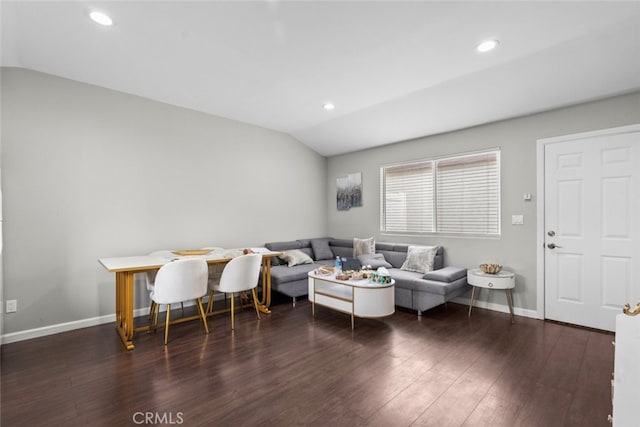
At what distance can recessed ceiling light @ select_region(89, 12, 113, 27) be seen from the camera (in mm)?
2322

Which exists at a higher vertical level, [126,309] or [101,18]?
[101,18]

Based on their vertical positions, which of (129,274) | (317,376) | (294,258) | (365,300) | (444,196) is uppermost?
(444,196)

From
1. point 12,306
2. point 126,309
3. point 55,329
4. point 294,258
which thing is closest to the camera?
point 126,309

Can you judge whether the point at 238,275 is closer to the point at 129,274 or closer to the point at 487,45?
the point at 129,274

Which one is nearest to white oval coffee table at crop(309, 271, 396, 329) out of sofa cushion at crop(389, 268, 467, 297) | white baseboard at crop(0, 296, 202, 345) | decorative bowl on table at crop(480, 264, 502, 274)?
sofa cushion at crop(389, 268, 467, 297)

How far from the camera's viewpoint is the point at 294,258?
16.1 feet

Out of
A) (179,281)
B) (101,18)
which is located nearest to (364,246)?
(179,281)

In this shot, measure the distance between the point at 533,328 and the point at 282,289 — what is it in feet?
10.2

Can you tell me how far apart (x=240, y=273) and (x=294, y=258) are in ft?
4.88

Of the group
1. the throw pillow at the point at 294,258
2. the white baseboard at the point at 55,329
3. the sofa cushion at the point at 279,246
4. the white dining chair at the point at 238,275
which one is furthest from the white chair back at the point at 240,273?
the white baseboard at the point at 55,329

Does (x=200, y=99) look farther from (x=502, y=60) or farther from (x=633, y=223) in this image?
(x=633, y=223)

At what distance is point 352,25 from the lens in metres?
2.44

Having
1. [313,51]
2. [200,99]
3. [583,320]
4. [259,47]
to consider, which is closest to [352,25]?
[313,51]

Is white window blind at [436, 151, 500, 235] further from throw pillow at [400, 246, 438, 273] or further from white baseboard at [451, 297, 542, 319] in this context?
white baseboard at [451, 297, 542, 319]
